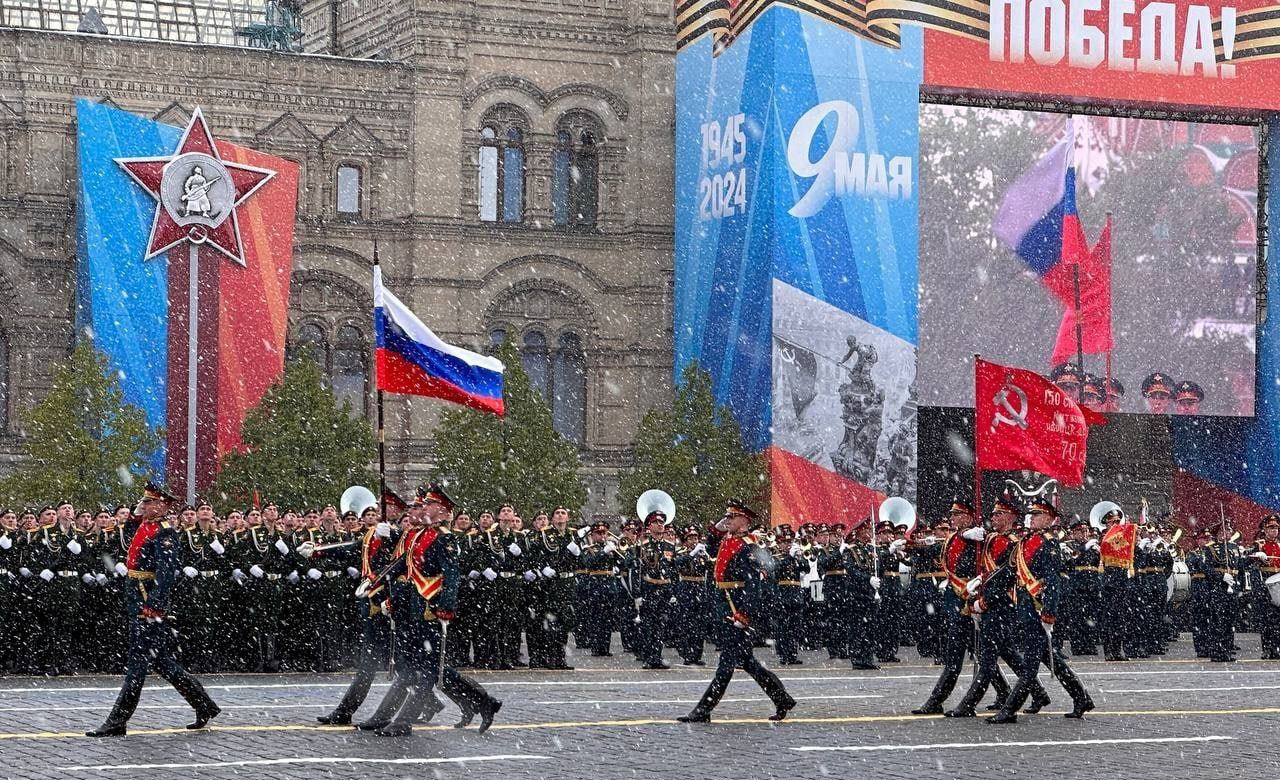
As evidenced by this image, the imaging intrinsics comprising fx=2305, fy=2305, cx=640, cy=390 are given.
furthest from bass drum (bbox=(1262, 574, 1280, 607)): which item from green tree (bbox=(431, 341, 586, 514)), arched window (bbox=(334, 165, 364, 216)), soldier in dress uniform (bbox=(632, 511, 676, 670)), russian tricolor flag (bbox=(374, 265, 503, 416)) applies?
arched window (bbox=(334, 165, 364, 216))

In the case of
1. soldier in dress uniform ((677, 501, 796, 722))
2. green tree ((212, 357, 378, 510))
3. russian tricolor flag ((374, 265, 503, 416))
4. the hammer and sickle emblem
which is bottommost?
soldier in dress uniform ((677, 501, 796, 722))

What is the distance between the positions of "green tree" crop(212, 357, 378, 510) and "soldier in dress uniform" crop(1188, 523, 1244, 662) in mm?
14789

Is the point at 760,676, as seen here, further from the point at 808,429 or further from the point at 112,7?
the point at 112,7

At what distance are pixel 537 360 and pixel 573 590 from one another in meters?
19.9

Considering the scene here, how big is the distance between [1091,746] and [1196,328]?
1260 inches

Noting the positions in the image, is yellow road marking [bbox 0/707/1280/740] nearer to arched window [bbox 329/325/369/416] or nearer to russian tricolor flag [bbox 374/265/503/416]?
russian tricolor flag [bbox 374/265/503/416]

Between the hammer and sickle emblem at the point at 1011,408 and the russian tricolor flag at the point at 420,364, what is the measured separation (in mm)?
5334

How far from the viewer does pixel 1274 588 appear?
2778 centimetres

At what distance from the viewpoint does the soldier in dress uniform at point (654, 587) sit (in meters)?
24.8

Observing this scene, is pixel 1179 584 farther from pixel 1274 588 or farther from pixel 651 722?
pixel 651 722

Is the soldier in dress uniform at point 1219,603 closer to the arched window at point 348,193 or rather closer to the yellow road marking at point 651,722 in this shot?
the yellow road marking at point 651,722

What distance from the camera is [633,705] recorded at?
1923 centimetres

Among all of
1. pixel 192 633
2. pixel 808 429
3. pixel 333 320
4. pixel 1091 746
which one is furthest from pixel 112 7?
pixel 1091 746

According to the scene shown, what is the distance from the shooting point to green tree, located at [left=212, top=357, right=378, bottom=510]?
3772cm
